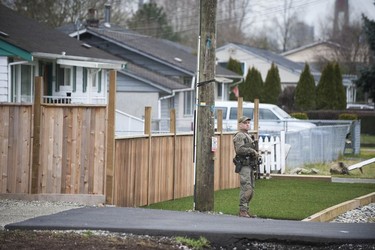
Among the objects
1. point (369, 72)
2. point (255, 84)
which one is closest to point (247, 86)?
point (255, 84)

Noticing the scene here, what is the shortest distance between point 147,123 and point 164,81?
23.7 metres

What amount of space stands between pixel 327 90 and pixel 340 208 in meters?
38.5

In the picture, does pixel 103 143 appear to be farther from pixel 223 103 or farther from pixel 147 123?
pixel 223 103

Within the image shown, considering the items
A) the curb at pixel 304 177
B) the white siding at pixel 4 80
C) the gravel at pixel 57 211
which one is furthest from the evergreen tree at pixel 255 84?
the gravel at pixel 57 211

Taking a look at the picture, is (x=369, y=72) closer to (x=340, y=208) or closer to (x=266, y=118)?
(x=266, y=118)

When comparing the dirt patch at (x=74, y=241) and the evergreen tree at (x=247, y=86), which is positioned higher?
the evergreen tree at (x=247, y=86)

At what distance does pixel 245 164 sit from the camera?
1407 cm

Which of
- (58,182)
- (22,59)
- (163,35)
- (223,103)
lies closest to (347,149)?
(223,103)

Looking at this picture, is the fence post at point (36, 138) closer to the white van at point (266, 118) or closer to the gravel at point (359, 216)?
the gravel at point (359, 216)

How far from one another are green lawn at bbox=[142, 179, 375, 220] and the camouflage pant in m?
0.61

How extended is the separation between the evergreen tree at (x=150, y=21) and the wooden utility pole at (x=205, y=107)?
56543mm

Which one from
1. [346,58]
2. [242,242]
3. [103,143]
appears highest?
[346,58]

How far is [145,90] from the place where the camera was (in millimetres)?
37719

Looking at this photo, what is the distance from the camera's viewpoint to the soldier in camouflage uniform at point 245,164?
13961 mm
